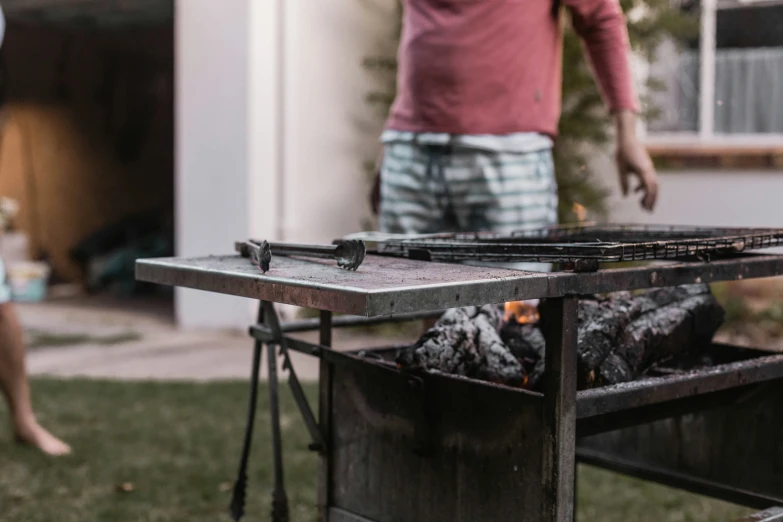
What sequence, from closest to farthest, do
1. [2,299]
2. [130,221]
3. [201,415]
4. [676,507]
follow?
1. [676,507]
2. [2,299]
3. [201,415]
4. [130,221]

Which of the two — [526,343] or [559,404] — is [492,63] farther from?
[559,404]

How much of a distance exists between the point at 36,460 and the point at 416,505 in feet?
7.68

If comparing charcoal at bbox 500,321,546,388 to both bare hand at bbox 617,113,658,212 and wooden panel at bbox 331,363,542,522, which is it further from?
bare hand at bbox 617,113,658,212

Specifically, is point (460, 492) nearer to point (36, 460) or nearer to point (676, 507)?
point (676, 507)

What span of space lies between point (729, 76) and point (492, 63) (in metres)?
5.23

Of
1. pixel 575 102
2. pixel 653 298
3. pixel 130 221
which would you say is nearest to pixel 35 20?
pixel 130 221

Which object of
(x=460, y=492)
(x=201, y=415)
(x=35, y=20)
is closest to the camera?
(x=460, y=492)

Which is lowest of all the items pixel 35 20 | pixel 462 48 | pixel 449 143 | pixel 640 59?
pixel 449 143

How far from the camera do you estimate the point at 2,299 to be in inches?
154

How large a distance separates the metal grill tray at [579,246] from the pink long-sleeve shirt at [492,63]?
39cm

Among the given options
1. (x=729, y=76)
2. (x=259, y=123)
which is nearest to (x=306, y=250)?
(x=259, y=123)

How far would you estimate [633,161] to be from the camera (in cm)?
300

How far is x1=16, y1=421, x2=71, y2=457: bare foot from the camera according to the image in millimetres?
4152

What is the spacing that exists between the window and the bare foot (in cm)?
501
